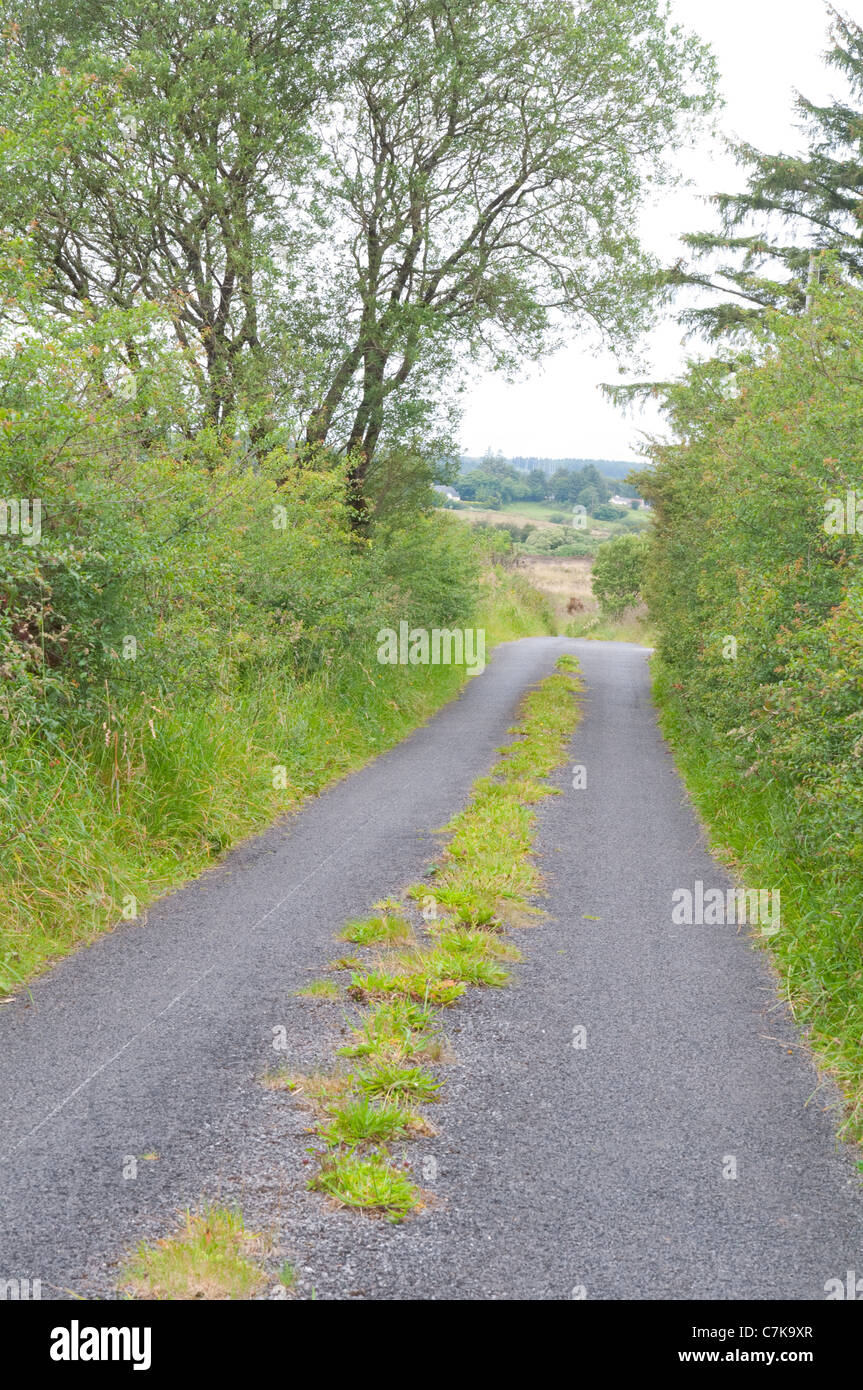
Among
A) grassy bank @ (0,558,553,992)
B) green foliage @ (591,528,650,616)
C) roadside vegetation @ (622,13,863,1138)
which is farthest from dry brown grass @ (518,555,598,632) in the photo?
grassy bank @ (0,558,553,992)

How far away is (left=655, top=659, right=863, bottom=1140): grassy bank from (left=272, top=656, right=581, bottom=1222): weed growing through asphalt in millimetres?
1568

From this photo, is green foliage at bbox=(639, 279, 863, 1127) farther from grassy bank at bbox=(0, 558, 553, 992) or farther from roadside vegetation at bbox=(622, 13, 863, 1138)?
grassy bank at bbox=(0, 558, 553, 992)

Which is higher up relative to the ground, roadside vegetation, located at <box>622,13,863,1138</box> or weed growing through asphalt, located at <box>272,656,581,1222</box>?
roadside vegetation, located at <box>622,13,863,1138</box>

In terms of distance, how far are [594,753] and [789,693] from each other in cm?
635

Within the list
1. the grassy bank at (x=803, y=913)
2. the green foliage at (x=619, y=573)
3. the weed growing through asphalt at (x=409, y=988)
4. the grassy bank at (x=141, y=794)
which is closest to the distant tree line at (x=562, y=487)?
the green foliage at (x=619, y=573)

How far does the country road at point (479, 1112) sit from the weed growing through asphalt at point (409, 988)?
11 centimetres

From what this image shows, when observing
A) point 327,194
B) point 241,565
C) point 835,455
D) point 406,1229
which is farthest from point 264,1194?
point 327,194

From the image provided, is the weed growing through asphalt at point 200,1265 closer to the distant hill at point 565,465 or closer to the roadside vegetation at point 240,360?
the roadside vegetation at point 240,360

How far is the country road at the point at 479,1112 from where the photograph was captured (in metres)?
2.98

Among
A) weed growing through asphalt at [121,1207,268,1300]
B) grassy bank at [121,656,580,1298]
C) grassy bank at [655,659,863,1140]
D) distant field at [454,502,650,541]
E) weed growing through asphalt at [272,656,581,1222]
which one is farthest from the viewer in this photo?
distant field at [454,502,650,541]

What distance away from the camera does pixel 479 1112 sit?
385 centimetres

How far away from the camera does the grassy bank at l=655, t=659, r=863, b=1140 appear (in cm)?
449

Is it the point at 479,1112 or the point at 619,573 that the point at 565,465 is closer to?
the point at 619,573
